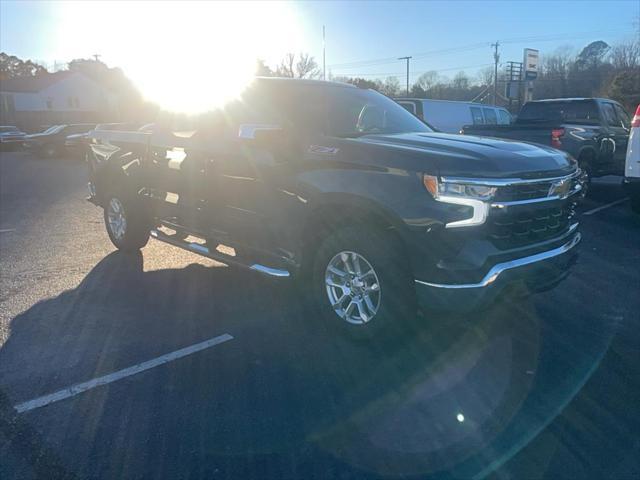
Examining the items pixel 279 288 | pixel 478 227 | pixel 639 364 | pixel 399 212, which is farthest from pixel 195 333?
pixel 639 364

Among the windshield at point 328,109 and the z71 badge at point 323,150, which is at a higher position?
the windshield at point 328,109

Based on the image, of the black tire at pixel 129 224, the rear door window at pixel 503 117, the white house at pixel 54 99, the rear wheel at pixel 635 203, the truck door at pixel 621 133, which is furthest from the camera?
the white house at pixel 54 99

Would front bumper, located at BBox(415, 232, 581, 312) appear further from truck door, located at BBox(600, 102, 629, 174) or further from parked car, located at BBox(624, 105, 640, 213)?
truck door, located at BBox(600, 102, 629, 174)

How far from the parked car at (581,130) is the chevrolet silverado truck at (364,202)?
5987 millimetres

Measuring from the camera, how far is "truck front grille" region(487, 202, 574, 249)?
3725mm

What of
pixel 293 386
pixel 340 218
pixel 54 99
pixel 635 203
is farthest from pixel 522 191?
pixel 54 99

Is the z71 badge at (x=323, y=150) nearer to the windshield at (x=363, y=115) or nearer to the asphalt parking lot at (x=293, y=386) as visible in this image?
the windshield at (x=363, y=115)

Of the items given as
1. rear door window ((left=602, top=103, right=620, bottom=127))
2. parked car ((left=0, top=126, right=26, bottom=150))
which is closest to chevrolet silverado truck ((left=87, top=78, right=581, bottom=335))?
rear door window ((left=602, top=103, right=620, bottom=127))

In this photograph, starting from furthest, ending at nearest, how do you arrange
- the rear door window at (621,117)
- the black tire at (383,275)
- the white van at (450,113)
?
the white van at (450,113) → the rear door window at (621,117) → the black tire at (383,275)

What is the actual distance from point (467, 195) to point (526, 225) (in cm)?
58

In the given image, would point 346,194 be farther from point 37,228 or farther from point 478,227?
point 37,228

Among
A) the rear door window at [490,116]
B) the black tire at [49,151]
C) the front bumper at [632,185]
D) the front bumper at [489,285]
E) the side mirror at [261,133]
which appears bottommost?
the black tire at [49,151]

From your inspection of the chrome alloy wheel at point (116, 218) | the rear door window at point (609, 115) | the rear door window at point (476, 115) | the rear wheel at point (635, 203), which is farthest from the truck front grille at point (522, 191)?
the rear door window at point (476, 115)

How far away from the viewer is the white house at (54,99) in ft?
173
